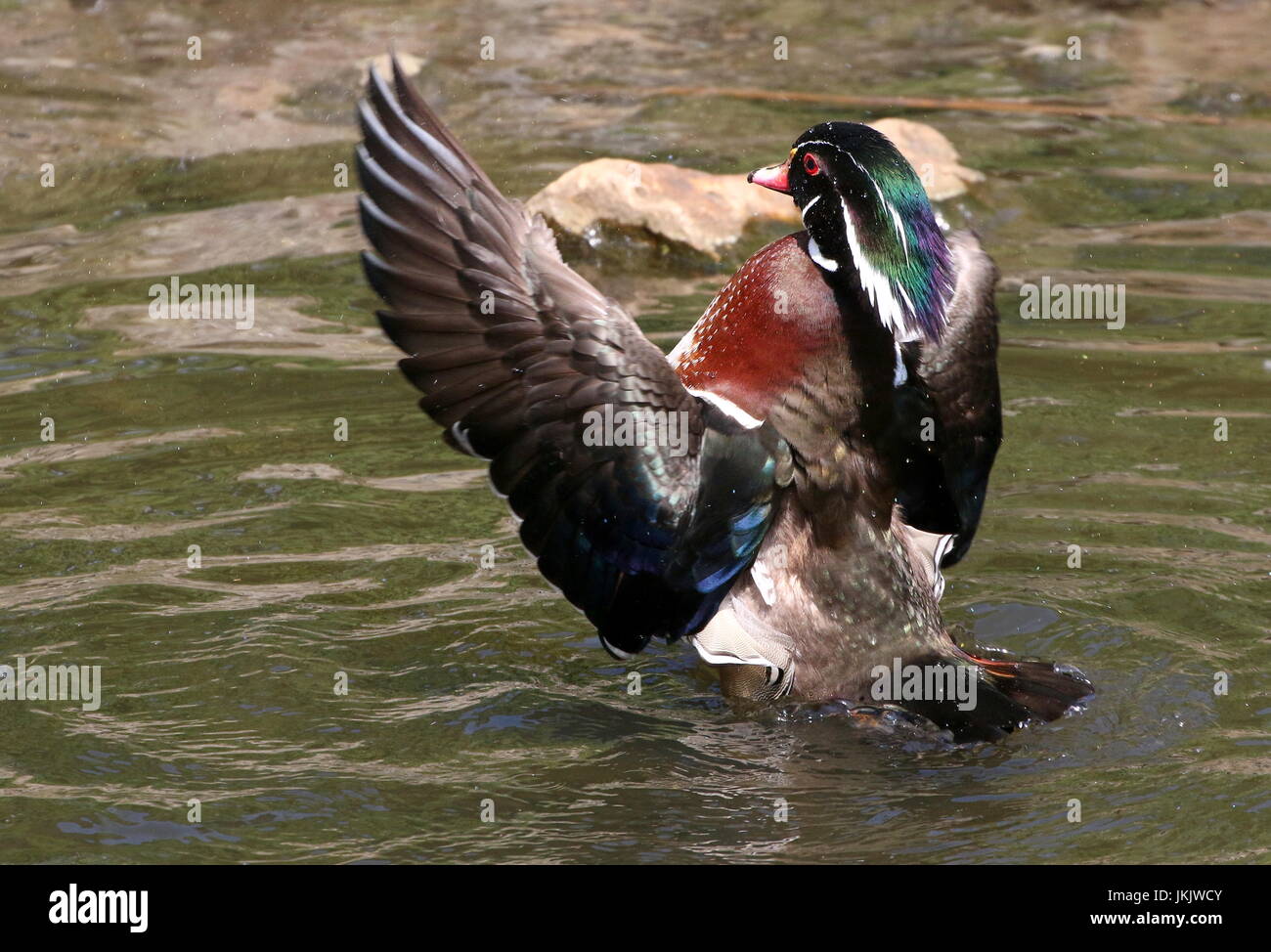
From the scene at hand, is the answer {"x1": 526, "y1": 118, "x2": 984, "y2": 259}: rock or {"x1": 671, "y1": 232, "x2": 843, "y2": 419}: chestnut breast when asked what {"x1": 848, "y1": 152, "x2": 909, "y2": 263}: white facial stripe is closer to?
{"x1": 671, "y1": 232, "x2": 843, "y2": 419}: chestnut breast

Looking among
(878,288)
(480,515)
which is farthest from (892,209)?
(480,515)

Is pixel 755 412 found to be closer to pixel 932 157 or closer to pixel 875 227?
pixel 875 227

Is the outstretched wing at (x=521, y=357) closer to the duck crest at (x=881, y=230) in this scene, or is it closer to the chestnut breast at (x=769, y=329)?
the chestnut breast at (x=769, y=329)

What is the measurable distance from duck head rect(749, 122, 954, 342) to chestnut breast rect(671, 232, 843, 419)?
0.24 ft

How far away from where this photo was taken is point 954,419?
547 centimetres

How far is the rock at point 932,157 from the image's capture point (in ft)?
31.7

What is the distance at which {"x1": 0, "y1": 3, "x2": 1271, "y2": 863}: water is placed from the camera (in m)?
4.62

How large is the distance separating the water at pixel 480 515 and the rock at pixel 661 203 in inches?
10.1

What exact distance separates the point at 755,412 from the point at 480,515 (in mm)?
1845

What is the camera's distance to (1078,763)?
4.85 m

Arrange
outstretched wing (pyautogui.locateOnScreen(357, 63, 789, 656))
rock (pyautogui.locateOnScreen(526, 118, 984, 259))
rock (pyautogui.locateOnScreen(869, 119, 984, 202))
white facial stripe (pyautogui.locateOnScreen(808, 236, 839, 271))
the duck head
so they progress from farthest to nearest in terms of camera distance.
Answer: rock (pyautogui.locateOnScreen(869, 119, 984, 202)) → rock (pyautogui.locateOnScreen(526, 118, 984, 259)) → white facial stripe (pyautogui.locateOnScreen(808, 236, 839, 271)) → the duck head → outstretched wing (pyautogui.locateOnScreen(357, 63, 789, 656))

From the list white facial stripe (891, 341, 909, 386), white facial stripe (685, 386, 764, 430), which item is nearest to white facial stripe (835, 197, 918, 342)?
white facial stripe (891, 341, 909, 386)

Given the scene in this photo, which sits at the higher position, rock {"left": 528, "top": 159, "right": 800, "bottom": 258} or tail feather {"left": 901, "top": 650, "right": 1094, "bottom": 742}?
rock {"left": 528, "top": 159, "right": 800, "bottom": 258}

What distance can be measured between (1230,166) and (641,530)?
6.75 metres
